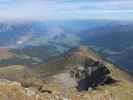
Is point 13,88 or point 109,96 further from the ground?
point 13,88

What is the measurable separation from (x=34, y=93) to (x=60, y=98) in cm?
842

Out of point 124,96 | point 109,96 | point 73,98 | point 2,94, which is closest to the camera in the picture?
point 2,94

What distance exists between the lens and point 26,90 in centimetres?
10344

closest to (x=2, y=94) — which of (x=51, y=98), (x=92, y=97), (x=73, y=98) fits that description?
(x=51, y=98)

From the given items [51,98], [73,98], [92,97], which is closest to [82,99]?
[73,98]

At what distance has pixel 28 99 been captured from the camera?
98.6 m

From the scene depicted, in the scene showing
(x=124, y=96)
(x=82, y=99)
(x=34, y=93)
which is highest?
(x=34, y=93)

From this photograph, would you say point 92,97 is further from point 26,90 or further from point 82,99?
point 26,90

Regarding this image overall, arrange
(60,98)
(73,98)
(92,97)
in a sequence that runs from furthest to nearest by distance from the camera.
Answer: (92,97)
(73,98)
(60,98)

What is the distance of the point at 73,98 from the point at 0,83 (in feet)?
105

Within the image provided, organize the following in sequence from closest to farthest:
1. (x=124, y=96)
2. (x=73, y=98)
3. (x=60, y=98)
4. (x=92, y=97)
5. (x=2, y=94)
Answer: (x=2, y=94)
(x=60, y=98)
(x=73, y=98)
(x=92, y=97)
(x=124, y=96)

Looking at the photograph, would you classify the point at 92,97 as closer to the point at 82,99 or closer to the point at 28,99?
the point at 82,99

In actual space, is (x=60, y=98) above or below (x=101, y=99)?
above

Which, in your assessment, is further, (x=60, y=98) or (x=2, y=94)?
(x=60, y=98)
